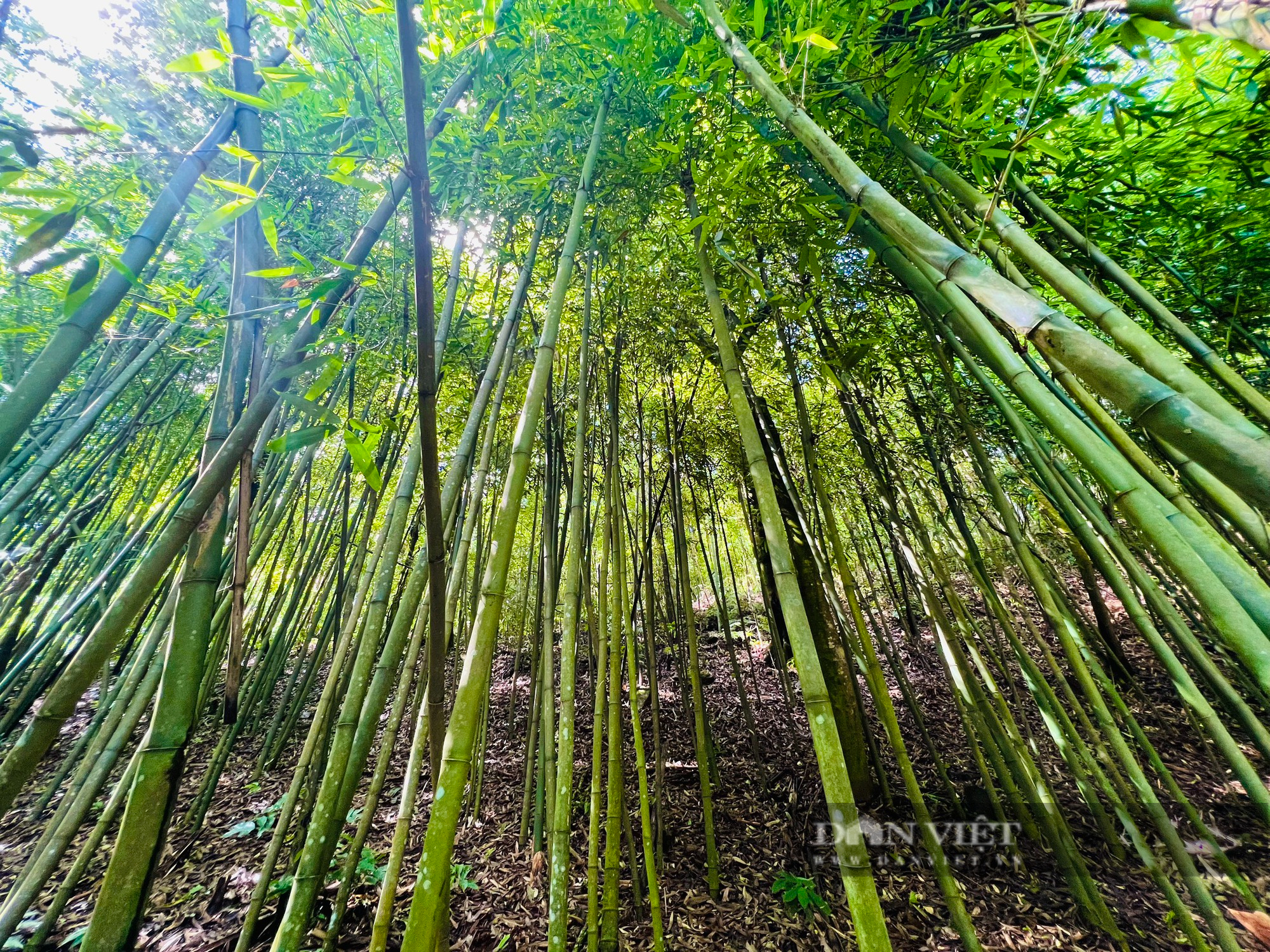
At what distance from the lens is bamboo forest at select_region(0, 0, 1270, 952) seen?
0.68 metres

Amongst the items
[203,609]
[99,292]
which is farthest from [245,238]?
[203,609]

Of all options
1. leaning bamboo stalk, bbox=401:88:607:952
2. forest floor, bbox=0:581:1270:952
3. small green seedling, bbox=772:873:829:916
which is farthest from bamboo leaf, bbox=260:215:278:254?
small green seedling, bbox=772:873:829:916

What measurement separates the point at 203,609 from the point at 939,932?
2.90 meters

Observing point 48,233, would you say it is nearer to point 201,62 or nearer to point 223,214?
point 223,214

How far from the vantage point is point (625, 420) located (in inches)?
148

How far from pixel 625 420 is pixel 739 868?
283 cm

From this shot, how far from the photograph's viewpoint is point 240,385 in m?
0.82

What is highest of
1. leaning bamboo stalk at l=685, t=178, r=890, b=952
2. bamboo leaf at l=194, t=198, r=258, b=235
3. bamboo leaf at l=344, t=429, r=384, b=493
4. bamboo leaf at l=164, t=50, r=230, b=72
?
bamboo leaf at l=164, t=50, r=230, b=72

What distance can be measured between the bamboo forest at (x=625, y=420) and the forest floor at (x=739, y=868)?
0.08ft

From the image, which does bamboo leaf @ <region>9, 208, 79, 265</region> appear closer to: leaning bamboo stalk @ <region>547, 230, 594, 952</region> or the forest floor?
leaning bamboo stalk @ <region>547, 230, 594, 952</region>

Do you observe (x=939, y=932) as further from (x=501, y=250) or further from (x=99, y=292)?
(x=501, y=250)

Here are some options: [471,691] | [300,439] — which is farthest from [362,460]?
[471,691]

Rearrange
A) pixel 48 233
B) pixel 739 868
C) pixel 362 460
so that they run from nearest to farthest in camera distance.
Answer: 1. pixel 48 233
2. pixel 362 460
3. pixel 739 868

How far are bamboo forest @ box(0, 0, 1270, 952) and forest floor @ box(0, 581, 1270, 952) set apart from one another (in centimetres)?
2
